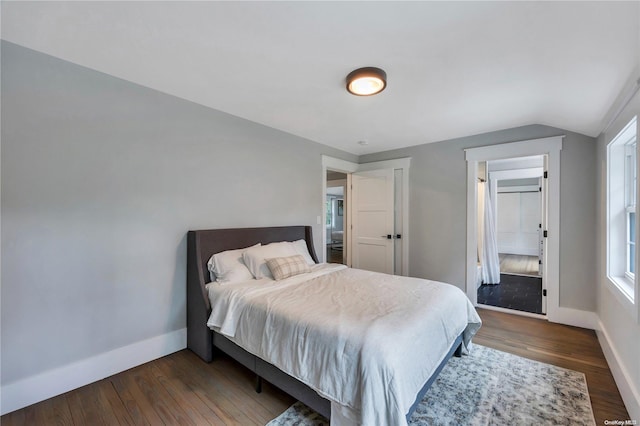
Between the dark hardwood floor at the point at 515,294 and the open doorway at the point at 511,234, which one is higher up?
the open doorway at the point at 511,234

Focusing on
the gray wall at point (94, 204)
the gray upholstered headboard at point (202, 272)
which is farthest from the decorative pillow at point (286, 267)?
the gray wall at point (94, 204)

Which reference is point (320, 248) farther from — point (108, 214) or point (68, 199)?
point (68, 199)

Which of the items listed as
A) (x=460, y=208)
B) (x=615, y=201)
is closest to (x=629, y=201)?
(x=615, y=201)

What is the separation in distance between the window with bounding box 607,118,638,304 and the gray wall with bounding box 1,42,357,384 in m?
3.69

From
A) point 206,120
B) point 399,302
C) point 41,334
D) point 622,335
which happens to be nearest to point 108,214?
point 41,334

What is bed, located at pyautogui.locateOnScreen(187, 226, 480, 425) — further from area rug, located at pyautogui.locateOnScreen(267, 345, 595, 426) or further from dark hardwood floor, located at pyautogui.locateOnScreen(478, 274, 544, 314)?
dark hardwood floor, located at pyautogui.locateOnScreen(478, 274, 544, 314)

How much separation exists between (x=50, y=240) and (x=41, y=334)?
2.14 feet

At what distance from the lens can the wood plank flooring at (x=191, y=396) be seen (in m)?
1.65

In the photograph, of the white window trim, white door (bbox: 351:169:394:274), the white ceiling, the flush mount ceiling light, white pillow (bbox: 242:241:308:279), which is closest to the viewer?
the white ceiling

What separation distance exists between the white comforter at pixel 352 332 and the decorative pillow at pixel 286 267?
12 centimetres

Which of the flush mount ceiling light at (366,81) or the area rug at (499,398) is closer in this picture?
the area rug at (499,398)

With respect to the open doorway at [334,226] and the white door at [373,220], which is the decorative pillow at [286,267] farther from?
the open doorway at [334,226]

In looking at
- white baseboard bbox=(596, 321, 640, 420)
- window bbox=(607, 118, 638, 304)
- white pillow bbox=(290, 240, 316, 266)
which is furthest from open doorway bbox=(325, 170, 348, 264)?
window bbox=(607, 118, 638, 304)

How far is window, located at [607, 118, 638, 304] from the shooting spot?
7.23 feet
